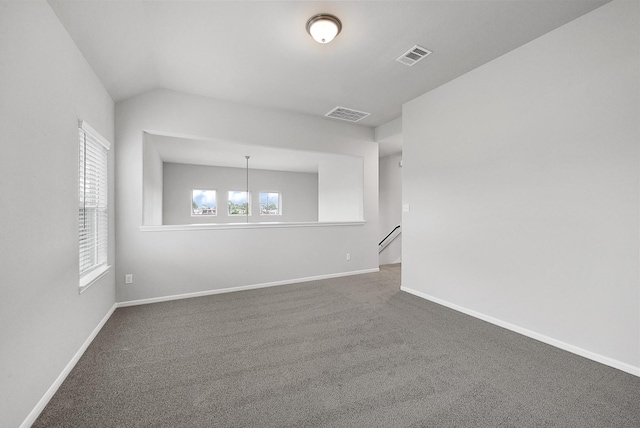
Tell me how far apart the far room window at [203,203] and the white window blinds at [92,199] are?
564 cm

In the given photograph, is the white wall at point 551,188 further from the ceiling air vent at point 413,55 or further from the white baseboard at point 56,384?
the white baseboard at point 56,384

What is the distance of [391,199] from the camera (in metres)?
7.05

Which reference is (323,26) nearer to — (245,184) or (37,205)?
(37,205)

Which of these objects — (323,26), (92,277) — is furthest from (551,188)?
(92,277)

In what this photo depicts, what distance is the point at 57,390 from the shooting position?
1796 millimetres

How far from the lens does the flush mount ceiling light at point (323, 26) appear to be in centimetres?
221

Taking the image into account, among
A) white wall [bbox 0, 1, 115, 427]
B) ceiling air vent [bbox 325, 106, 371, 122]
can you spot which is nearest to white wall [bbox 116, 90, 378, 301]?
ceiling air vent [bbox 325, 106, 371, 122]

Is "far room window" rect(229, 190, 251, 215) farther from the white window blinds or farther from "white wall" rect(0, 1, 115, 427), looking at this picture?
"white wall" rect(0, 1, 115, 427)

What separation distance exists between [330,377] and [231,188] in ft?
25.7

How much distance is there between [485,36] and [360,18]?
4.04 feet

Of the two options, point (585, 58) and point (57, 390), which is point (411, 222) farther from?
point (57, 390)

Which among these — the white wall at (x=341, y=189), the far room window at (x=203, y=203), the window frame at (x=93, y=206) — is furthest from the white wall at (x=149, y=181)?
the white wall at (x=341, y=189)

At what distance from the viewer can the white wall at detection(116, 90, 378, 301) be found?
3.38 m

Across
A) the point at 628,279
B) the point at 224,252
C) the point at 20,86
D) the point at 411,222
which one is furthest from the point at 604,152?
the point at 224,252
